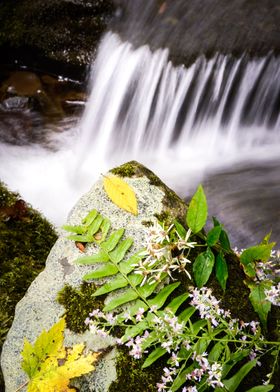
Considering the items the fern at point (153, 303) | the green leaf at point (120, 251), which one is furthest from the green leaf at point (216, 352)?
the green leaf at point (120, 251)

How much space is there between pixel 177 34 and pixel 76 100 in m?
1.80

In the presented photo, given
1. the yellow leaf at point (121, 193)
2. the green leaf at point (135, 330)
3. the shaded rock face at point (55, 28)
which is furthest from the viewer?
the shaded rock face at point (55, 28)

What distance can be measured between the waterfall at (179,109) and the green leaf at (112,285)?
12.7 feet

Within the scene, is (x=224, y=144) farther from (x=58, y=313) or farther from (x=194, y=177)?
(x=58, y=313)

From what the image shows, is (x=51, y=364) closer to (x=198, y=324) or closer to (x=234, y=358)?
(x=198, y=324)

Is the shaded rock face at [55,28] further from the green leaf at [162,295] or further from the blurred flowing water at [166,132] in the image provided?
the green leaf at [162,295]

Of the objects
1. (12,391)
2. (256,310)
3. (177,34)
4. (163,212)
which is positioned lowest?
(12,391)

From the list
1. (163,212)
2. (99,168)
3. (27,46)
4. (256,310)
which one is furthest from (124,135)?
(256,310)

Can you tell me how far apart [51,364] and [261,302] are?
42.0 inches

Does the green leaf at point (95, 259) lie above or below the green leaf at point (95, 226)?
below

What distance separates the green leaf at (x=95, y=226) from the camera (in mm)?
2508

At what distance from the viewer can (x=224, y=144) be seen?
616 cm

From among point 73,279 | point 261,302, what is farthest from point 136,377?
point 261,302

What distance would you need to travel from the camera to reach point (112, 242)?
7.92ft
